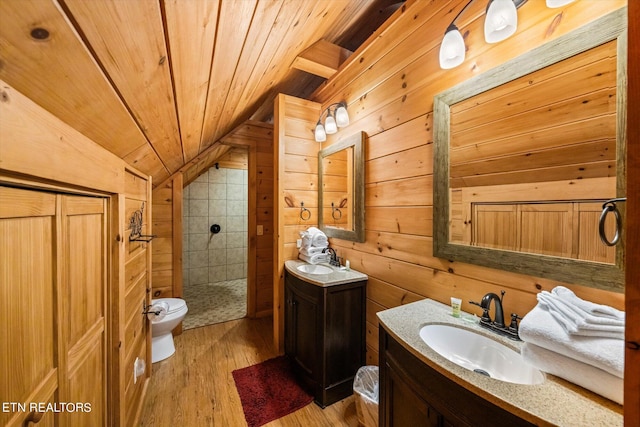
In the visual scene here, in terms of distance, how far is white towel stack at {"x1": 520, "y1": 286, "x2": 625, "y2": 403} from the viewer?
1.87ft

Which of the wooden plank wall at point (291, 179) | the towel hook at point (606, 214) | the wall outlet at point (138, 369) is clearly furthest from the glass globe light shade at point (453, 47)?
the wall outlet at point (138, 369)

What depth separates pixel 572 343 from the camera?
62 cm

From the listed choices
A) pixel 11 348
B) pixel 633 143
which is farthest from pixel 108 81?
pixel 633 143

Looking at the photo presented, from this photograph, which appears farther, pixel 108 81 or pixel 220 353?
pixel 220 353

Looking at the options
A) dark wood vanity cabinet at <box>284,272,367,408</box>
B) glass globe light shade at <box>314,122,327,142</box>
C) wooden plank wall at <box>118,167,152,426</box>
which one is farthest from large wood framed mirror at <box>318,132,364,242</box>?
wooden plank wall at <box>118,167,152,426</box>

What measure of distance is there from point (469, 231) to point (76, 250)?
157 centimetres

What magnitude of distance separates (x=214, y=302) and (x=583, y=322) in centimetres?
369

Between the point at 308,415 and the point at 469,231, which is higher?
the point at 469,231

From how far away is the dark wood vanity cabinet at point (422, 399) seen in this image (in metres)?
0.65

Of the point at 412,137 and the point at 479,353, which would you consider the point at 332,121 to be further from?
the point at 479,353

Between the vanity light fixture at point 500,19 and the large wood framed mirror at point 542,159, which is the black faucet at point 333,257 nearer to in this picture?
the large wood framed mirror at point 542,159

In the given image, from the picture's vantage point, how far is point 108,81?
2.06 ft

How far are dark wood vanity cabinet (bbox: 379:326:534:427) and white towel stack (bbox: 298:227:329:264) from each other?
1.06m

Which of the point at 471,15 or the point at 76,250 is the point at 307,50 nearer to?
the point at 471,15
